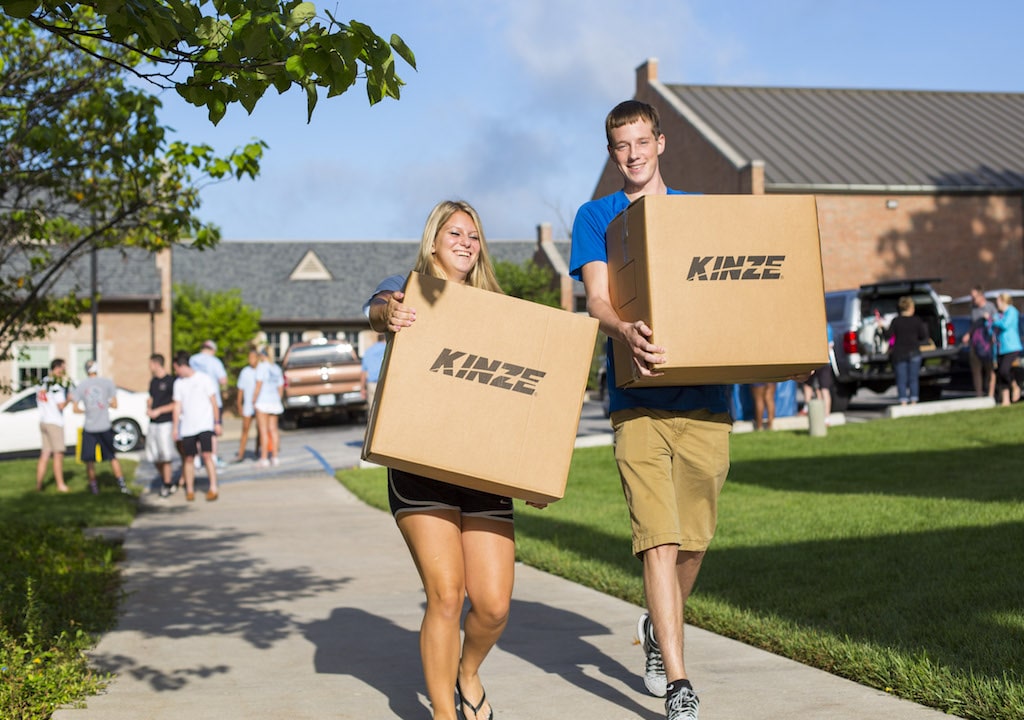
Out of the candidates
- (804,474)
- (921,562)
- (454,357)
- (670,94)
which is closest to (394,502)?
(454,357)

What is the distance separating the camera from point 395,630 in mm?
6625

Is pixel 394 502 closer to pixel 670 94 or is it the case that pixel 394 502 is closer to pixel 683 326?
pixel 683 326

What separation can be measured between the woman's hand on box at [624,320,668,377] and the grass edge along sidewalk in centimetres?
161

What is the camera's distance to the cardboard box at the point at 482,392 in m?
4.01

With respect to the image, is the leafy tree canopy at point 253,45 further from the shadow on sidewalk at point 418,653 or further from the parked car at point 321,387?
the parked car at point 321,387

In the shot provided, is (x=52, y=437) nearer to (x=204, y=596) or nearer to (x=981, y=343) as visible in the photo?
(x=204, y=596)

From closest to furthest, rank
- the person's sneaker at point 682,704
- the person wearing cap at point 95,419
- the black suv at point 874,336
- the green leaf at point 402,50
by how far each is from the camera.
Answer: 1. the green leaf at point 402,50
2. the person's sneaker at point 682,704
3. the person wearing cap at point 95,419
4. the black suv at point 874,336

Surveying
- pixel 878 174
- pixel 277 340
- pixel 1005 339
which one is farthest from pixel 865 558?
pixel 277 340

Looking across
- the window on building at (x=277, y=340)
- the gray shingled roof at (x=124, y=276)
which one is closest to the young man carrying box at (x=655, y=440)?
the gray shingled roof at (x=124, y=276)

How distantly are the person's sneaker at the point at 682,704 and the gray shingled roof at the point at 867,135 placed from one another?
30.4 meters

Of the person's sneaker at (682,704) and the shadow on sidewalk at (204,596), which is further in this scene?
the shadow on sidewalk at (204,596)

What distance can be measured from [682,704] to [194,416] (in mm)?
11378

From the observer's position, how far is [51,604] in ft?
23.0

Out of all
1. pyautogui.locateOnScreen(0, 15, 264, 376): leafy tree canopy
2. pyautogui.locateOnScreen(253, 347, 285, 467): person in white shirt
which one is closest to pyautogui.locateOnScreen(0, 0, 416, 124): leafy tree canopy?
pyautogui.locateOnScreen(0, 15, 264, 376): leafy tree canopy
